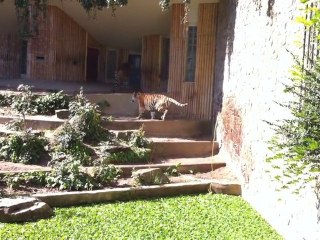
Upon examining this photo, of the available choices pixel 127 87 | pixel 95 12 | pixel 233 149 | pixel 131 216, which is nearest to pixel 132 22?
pixel 95 12

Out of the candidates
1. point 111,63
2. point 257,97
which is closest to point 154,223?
point 257,97

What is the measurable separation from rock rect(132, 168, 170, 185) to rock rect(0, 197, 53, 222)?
172cm

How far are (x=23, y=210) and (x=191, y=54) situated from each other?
6.69 meters

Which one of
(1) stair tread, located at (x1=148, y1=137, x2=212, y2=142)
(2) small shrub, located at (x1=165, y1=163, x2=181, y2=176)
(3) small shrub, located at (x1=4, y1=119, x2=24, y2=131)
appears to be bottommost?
(2) small shrub, located at (x1=165, y1=163, x2=181, y2=176)

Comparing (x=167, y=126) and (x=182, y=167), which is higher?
(x=167, y=126)

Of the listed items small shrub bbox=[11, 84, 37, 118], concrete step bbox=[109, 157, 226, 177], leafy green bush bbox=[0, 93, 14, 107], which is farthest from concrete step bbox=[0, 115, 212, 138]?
concrete step bbox=[109, 157, 226, 177]

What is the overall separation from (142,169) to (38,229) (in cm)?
276

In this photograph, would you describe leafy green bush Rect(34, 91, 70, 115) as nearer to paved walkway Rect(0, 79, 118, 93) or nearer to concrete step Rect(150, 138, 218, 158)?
paved walkway Rect(0, 79, 118, 93)

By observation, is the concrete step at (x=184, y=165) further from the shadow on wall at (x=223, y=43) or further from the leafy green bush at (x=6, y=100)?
the leafy green bush at (x=6, y=100)

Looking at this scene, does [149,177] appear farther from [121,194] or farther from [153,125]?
[153,125]

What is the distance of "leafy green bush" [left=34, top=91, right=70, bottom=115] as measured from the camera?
1046 cm

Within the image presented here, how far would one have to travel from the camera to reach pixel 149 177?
7684 mm

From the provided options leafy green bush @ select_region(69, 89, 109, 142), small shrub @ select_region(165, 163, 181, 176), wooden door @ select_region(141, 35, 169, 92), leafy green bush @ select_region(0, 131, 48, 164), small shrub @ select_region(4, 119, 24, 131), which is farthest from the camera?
wooden door @ select_region(141, 35, 169, 92)

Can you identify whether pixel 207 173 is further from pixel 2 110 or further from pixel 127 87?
pixel 127 87
